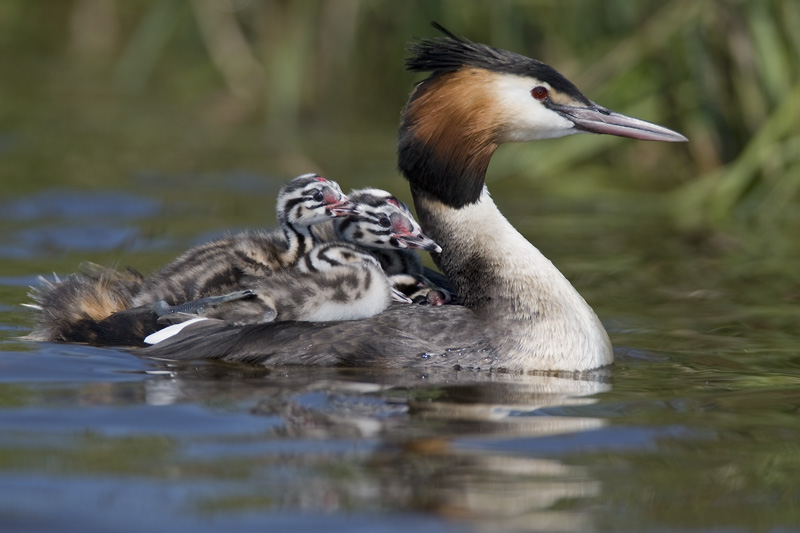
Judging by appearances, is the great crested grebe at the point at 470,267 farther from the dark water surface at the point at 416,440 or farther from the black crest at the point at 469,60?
the dark water surface at the point at 416,440

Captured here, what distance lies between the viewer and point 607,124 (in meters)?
6.84

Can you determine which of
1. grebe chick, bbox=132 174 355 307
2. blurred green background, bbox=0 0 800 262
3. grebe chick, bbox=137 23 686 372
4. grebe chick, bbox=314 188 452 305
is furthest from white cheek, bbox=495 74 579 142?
blurred green background, bbox=0 0 800 262

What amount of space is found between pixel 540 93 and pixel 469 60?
15.5 inches

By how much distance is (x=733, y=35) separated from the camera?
458 inches

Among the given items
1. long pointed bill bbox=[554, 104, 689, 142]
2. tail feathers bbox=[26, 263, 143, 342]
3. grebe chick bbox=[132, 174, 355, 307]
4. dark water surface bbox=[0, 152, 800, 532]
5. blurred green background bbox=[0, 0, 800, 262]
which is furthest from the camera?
blurred green background bbox=[0, 0, 800, 262]

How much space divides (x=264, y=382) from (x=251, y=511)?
1.73m

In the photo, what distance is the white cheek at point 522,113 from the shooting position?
22.0 ft

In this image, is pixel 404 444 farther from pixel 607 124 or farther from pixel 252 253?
pixel 607 124

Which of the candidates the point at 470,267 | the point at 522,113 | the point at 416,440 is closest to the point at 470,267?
the point at 470,267

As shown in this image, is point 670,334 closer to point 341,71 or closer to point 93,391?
point 93,391

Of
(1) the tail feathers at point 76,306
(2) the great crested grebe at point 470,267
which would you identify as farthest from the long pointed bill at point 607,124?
(1) the tail feathers at point 76,306

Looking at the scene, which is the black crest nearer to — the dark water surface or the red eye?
the red eye

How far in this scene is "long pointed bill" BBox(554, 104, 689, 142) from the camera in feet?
22.3

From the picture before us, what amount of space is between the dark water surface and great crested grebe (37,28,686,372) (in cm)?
15
